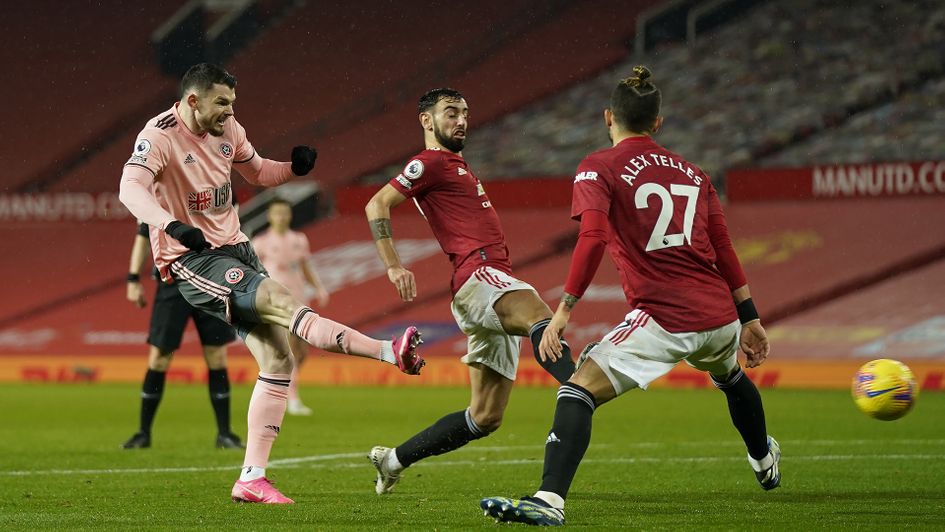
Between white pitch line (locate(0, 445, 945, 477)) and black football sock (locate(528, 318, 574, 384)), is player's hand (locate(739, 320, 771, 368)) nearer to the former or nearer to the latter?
black football sock (locate(528, 318, 574, 384))

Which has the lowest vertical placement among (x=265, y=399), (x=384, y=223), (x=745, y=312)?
(x=265, y=399)

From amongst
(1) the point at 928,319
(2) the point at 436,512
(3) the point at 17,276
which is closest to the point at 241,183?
(3) the point at 17,276

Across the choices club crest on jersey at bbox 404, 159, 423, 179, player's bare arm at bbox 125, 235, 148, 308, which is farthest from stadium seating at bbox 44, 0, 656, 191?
club crest on jersey at bbox 404, 159, 423, 179

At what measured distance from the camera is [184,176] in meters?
6.67

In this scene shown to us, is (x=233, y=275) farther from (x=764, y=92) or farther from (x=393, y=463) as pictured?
(x=764, y=92)

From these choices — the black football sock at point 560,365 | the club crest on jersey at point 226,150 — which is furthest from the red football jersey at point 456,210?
the club crest on jersey at point 226,150

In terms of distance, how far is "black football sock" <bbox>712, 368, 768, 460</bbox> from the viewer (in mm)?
6457

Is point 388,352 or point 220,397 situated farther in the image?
point 220,397

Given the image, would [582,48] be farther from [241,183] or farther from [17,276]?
[17,276]

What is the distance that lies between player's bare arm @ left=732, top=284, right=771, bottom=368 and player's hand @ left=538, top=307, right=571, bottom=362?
A: 0.99 m

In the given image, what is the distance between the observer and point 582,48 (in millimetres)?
24875

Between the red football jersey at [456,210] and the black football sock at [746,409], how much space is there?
1413mm

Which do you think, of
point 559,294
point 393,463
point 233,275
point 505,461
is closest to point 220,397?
point 505,461

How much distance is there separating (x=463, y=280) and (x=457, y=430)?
0.80 metres
